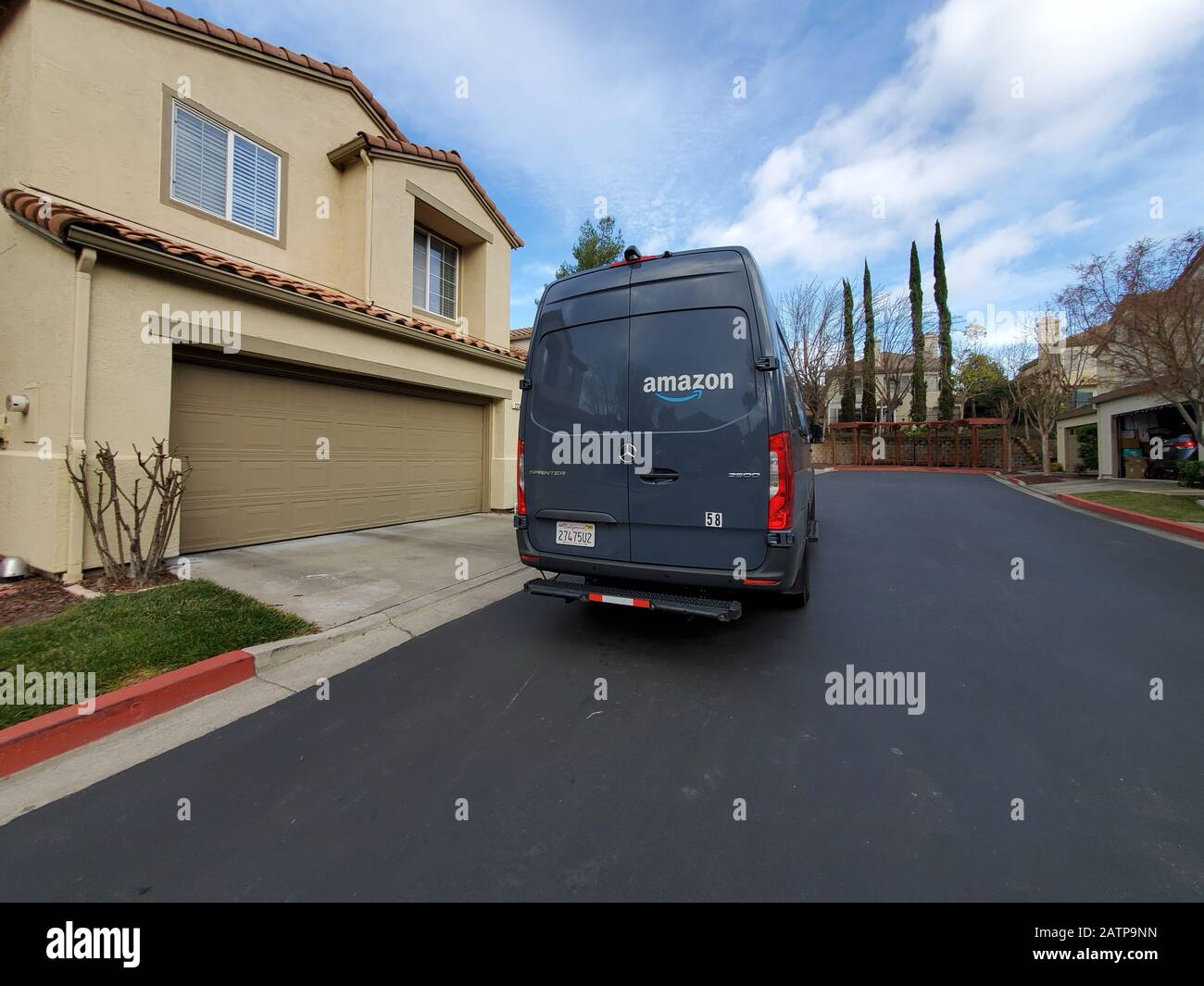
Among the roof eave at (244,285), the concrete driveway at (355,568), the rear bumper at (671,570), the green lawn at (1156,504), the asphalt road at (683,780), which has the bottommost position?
the asphalt road at (683,780)

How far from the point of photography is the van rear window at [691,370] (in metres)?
3.41

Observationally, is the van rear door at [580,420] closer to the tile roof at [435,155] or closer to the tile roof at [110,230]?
the tile roof at [110,230]

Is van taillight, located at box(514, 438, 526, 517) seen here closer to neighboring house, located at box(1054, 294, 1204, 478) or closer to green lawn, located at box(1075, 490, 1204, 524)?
green lawn, located at box(1075, 490, 1204, 524)

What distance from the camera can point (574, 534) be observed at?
3982 mm

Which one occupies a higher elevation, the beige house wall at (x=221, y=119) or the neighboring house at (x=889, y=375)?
the neighboring house at (x=889, y=375)

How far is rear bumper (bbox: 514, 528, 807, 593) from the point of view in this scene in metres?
3.31

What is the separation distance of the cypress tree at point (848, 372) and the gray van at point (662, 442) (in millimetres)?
32981

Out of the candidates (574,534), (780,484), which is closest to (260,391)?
(574,534)

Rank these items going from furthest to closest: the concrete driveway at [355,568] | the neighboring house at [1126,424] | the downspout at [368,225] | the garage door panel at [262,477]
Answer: the neighboring house at [1126,424] < the downspout at [368,225] < the garage door panel at [262,477] < the concrete driveway at [355,568]

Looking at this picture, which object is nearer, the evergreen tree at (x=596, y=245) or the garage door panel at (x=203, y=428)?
the garage door panel at (x=203, y=428)

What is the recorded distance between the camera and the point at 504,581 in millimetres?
5844

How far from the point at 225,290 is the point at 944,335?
38.5 metres

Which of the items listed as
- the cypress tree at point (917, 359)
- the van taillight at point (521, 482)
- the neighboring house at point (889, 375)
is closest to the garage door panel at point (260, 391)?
the van taillight at point (521, 482)
